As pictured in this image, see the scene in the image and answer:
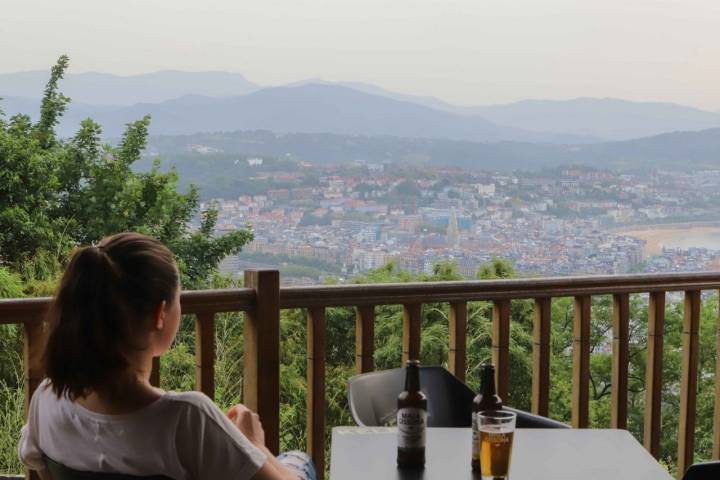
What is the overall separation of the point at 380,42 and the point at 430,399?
811 inches

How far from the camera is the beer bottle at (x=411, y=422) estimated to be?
5.94 feet

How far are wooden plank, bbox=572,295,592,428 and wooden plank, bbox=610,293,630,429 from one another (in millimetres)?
114

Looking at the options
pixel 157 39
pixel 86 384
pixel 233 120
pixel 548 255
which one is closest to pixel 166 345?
pixel 86 384

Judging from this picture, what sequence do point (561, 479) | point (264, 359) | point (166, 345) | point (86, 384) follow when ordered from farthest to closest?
point (264, 359) < point (561, 479) < point (166, 345) < point (86, 384)

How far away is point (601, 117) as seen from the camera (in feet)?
58.5

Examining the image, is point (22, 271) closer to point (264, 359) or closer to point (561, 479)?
point (264, 359)

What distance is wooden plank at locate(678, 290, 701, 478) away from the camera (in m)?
3.43

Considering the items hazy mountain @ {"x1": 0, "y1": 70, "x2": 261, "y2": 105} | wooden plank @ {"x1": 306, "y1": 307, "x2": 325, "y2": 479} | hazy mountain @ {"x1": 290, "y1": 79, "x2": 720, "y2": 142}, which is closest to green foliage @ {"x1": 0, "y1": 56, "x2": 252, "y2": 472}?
hazy mountain @ {"x1": 0, "y1": 70, "x2": 261, "y2": 105}

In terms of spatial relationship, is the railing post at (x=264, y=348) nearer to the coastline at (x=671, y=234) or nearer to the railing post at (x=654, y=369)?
the railing post at (x=654, y=369)

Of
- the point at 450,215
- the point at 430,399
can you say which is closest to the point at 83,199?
the point at 450,215

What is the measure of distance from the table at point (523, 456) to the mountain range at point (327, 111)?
44.1 ft

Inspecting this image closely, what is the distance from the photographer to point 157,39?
23.4 m

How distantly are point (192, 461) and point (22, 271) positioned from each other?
1175cm

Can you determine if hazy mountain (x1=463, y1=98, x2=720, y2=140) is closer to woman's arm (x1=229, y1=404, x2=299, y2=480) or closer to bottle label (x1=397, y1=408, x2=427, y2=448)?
bottle label (x1=397, y1=408, x2=427, y2=448)
